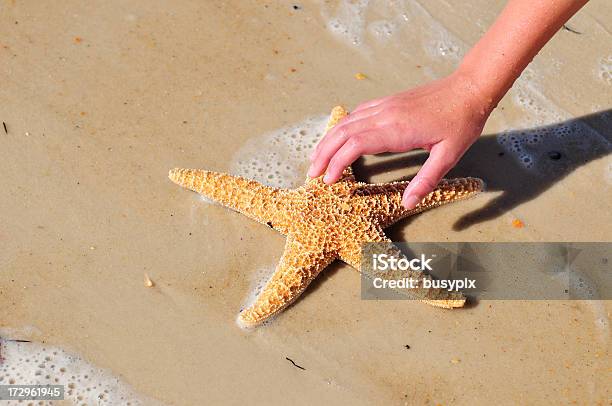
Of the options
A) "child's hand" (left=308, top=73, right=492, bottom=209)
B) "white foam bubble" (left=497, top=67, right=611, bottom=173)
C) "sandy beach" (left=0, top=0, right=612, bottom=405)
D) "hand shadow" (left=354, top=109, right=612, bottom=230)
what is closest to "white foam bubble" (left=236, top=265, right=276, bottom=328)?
"sandy beach" (left=0, top=0, right=612, bottom=405)

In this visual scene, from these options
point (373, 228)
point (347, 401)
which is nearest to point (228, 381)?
point (347, 401)

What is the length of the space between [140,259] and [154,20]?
5.59 feet

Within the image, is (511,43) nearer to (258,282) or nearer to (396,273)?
(396,273)

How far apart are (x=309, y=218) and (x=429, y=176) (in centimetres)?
63

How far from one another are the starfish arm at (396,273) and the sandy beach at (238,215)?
12 centimetres

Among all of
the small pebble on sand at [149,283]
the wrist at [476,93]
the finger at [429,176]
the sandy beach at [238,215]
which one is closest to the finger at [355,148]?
the finger at [429,176]

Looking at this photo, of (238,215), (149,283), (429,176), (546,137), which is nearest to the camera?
(429,176)

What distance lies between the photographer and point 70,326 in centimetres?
327

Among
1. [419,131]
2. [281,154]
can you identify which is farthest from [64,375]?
[419,131]

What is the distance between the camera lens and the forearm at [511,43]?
304 centimetres

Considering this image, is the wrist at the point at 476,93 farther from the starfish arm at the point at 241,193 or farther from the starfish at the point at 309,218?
the starfish arm at the point at 241,193

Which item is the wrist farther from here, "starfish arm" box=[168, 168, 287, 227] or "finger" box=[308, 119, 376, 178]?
"starfish arm" box=[168, 168, 287, 227]

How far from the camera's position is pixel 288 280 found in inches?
128

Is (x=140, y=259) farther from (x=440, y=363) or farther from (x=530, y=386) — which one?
(x=530, y=386)
